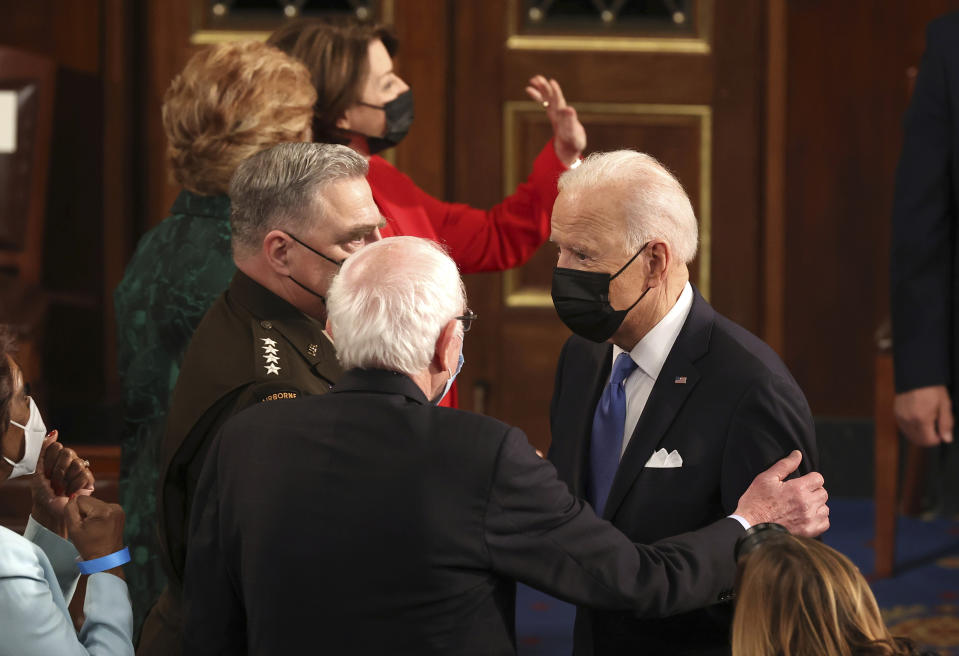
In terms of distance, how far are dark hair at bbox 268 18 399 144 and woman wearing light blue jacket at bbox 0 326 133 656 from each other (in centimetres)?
125

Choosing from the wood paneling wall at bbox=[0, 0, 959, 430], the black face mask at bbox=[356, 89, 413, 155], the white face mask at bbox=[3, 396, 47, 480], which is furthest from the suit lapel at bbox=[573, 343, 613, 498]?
the wood paneling wall at bbox=[0, 0, 959, 430]

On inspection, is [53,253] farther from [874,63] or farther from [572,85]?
[874,63]

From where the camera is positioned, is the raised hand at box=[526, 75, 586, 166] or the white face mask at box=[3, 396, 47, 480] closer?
the white face mask at box=[3, 396, 47, 480]

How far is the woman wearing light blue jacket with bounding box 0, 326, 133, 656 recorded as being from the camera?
1.56 metres

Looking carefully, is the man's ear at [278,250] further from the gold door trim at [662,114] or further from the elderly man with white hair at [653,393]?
the gold door trim at [662,114]

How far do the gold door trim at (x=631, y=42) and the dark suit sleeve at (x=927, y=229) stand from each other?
7.36 ft

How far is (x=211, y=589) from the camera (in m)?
1.67

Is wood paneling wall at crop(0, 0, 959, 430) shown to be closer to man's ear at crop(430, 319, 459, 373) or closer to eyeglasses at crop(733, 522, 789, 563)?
man's ear at crop(430, 319, 459, 373)

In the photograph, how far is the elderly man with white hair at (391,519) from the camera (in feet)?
5.08

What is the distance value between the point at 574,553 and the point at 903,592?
2.77 metres

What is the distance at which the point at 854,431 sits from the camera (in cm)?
513

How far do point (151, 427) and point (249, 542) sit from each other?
812 mm

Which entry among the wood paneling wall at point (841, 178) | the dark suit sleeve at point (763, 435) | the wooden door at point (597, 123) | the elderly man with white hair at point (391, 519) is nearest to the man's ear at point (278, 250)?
the elderly man with white hair at point (391, 519)

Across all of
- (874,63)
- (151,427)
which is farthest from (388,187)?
(874,63)
